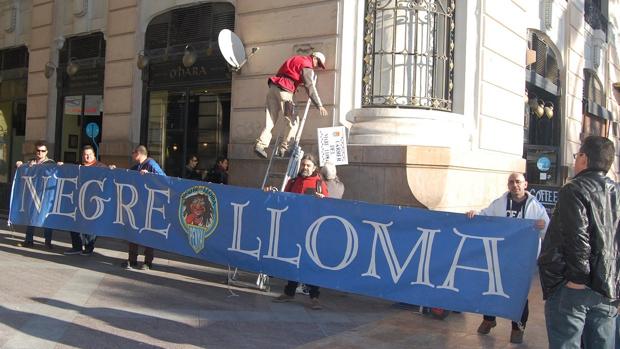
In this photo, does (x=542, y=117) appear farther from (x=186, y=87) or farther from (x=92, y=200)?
(x=92, y=200)

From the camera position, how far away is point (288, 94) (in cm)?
953

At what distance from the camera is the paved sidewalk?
5406mm

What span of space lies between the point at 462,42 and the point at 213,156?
5.46m

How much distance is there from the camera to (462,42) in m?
10.3

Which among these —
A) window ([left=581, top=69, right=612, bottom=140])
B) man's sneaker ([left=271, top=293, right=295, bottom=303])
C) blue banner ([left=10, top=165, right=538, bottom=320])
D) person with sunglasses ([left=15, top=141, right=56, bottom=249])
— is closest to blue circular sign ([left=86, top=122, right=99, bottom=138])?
person with sunglasses ([left=15, top=141, right=56, bottom=249])

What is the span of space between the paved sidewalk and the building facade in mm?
2725

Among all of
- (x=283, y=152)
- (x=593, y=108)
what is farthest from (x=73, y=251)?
(x=593, y=108)

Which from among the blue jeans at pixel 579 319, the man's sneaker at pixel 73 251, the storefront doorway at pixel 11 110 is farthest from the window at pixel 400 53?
the storefront doorway at pixel 11 110

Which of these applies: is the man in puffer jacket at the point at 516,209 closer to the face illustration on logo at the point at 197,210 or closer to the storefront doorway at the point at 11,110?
the face illustration on logo at the point at 197,210

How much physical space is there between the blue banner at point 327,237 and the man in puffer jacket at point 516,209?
69cm

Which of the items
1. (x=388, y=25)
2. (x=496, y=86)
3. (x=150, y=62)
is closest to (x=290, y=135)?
(x=388, y=25)

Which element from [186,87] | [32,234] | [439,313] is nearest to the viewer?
[439,313]

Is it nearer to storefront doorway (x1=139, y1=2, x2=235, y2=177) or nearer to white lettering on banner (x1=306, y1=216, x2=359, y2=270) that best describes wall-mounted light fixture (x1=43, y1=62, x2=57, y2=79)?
storefront doorway (x1=139, y1=2, x2=235, y2=177)

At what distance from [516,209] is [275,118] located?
186 inches
